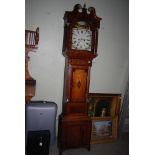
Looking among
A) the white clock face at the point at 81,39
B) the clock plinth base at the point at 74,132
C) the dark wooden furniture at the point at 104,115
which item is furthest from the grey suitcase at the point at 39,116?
the white clock face at the point at 81,39

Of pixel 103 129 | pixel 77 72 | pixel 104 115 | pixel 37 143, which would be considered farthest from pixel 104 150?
pixel 77 72

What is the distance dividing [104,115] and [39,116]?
1.23 m

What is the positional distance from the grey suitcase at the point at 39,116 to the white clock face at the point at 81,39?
963mm

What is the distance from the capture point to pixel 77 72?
2244 mm

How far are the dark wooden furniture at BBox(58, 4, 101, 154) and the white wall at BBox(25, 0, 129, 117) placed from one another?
30 cm

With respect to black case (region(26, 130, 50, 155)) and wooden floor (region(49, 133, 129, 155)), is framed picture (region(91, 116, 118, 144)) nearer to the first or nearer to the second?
wooden floor (region(49, 133, 129, 155))

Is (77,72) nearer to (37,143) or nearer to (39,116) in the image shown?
(39,116)

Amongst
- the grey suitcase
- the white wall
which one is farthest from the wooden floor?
the white wall

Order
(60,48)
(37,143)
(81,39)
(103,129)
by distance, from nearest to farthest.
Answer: (37,143), (81,39), (60,48), (103,129)

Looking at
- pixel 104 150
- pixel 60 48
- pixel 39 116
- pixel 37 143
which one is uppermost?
pixel 60 48

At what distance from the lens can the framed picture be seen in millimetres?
2789
